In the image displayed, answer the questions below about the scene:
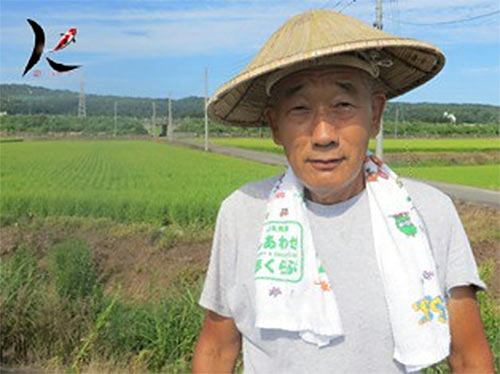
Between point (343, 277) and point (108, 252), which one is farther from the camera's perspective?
point (108, 252)

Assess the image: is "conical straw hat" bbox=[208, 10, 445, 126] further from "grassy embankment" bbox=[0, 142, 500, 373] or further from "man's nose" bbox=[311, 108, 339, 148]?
"grassy embankment" bbox=[0, 142, 500, 373]

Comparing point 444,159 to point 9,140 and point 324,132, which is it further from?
point 324,132

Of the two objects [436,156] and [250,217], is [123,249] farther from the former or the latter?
[436,156]

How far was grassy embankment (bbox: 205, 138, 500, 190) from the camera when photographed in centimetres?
1598

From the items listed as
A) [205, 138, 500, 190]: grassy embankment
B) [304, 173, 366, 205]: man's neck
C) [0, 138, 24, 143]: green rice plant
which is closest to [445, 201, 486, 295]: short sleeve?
[304, 173, 366, 205]: man's neck

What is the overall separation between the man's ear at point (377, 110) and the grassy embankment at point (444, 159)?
14320 millimetres

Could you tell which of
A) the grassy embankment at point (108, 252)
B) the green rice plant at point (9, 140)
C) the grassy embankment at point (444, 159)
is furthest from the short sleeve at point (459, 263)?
the grassy embankment at point (444, 159)

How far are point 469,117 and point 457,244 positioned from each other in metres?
25.2

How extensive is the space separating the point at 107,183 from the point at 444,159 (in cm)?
1596

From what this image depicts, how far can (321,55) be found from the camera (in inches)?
44.3

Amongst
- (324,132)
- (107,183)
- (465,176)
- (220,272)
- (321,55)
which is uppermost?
(321,55)

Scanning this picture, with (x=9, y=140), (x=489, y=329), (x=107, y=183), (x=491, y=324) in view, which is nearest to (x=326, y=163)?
(x=489, y=329)

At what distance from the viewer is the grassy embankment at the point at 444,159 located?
16.0 metres

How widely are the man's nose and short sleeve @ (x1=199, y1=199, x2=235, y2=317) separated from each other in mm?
254
